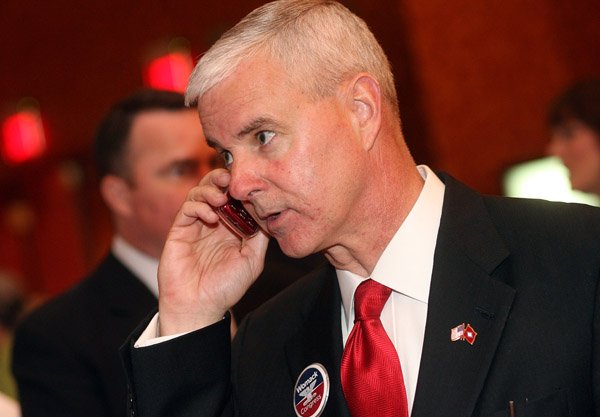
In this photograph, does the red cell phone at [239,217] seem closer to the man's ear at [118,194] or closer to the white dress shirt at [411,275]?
the white dress shirt at [411,275]

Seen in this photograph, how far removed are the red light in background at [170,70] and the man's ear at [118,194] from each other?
11.2ft

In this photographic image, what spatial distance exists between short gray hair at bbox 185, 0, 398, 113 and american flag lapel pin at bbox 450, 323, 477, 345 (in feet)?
1.71

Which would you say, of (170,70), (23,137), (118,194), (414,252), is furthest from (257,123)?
(23,137)

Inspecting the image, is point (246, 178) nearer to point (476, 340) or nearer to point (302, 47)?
point (302, 47)

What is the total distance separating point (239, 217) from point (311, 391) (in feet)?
1.51

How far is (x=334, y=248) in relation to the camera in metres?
1.88

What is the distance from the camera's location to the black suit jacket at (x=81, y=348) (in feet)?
8.20

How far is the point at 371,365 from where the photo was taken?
67.9 inches

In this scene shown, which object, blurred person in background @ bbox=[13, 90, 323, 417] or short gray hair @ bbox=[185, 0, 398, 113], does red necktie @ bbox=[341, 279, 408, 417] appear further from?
blurred person in background @ bbox=[13, 90, 323, 417]

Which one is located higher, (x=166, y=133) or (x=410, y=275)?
(x=410, y=275)

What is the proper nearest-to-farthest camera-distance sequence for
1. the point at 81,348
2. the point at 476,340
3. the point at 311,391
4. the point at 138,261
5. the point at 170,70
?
the point at 476,340 → the point at 311,391 → the point at 81,348 → the point at 138,261 → the point at 170,70

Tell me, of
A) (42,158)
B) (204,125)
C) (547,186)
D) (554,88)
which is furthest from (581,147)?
(42,158)

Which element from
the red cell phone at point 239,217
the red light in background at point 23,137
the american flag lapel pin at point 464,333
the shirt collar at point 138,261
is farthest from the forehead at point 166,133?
the red light in background at point 23,137

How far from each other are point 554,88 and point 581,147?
136 centimetres
